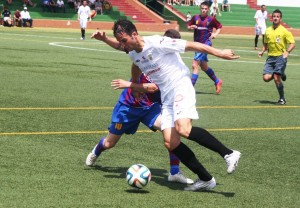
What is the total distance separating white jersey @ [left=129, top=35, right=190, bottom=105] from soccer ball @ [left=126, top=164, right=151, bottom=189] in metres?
0.82

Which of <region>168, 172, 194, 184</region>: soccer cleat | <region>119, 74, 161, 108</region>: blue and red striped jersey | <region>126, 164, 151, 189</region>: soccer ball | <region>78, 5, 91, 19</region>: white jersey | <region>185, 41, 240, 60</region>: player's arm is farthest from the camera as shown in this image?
<region>78, 5, 91, 19</region>: white jersey

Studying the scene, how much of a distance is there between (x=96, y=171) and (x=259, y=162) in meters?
2.31

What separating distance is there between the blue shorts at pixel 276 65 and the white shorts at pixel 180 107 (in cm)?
926

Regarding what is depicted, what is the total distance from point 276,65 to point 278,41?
1.83 feet

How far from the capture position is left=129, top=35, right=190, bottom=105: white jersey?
27.1ft

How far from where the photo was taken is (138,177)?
8.22m

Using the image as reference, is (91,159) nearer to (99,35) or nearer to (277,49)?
(99,35)

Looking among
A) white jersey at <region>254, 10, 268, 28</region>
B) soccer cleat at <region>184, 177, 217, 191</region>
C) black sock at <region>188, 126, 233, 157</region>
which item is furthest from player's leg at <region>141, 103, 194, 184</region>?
white jersey at <region>254, 10, 268, 28</region>

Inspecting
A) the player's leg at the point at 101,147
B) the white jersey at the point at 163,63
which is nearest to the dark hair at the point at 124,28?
the white jersey at the point at 163,63

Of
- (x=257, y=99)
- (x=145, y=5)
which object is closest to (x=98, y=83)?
(x=257, y=99)

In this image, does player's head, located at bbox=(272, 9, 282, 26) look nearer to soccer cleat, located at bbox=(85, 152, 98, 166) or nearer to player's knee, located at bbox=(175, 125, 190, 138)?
soccer cleat, located at bbox=(85, 152, 98, 166)

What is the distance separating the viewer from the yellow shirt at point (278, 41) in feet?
57.1

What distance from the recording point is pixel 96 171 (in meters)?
9.26

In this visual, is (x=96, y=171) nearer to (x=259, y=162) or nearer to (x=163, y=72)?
(x=163, y=72)
